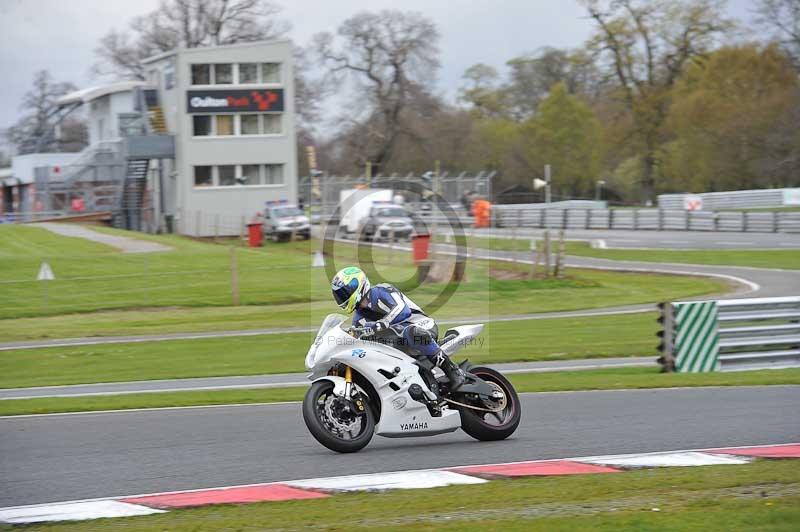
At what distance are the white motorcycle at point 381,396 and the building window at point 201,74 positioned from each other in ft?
166

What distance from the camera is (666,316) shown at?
16156mm

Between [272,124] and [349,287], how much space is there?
5154 cm

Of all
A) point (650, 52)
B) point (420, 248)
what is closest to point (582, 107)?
point (650, 52)

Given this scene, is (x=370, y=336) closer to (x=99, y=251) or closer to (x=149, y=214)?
(x=99, y=251)

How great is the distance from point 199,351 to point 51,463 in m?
11.4

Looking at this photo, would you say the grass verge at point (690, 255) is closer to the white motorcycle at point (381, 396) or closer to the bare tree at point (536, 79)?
the white motorcycle at point (381, 396)

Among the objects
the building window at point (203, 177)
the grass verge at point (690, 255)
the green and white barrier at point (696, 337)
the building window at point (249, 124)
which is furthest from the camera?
the building window at point (249, 124)

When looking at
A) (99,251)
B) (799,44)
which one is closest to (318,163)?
(799,44)

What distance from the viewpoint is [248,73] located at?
192ft

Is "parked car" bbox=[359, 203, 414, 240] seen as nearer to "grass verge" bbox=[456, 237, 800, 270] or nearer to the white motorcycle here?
"grass verge" bbox=[456, 237, 800, 270]

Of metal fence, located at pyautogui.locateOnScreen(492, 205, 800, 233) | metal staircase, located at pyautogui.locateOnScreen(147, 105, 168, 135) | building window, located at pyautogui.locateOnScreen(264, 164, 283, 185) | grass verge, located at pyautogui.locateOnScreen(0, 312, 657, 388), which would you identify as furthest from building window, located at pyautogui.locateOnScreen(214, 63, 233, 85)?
grass verge, located at pyautogui.locateOnScreen(0, 312, 657, 388)

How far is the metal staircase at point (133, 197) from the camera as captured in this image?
59875 mm

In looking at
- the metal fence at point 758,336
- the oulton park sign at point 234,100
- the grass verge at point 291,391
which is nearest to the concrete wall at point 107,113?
the oulton park sign at point 234,100

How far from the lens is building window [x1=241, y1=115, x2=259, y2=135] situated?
192 feet
